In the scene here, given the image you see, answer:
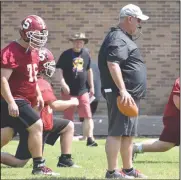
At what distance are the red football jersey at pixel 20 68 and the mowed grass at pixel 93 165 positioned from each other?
944 millimetres

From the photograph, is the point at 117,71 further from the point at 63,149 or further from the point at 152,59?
the point at 152,59

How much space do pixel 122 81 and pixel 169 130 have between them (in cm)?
207

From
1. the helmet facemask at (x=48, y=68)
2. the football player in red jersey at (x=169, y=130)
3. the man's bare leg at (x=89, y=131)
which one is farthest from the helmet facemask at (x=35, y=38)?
the man's bare leg at (x=89, y=131)

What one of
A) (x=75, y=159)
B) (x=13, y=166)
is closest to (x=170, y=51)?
(x=75, y=159)

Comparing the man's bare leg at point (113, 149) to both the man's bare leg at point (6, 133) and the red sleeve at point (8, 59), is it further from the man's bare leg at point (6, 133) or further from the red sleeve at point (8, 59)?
the red sleeve at point (8, 59)

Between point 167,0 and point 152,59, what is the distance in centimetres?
156

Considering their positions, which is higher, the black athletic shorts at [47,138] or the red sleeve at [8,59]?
the red sleeve at [8,59]

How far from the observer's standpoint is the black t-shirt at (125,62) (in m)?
7.66

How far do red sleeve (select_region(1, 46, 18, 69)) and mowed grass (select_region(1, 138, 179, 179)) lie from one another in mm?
1232

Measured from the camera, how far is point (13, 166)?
28.2 feet

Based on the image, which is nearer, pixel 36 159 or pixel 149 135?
pixel 36 159

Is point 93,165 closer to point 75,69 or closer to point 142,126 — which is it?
point 75,69

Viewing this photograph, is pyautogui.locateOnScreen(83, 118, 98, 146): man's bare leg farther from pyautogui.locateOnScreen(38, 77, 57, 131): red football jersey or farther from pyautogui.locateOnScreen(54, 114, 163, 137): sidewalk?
pyautogui.locateOnScreen(38, 77, 57, 131): red football jersey

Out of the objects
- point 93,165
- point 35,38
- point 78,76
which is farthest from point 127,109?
point 78,76
